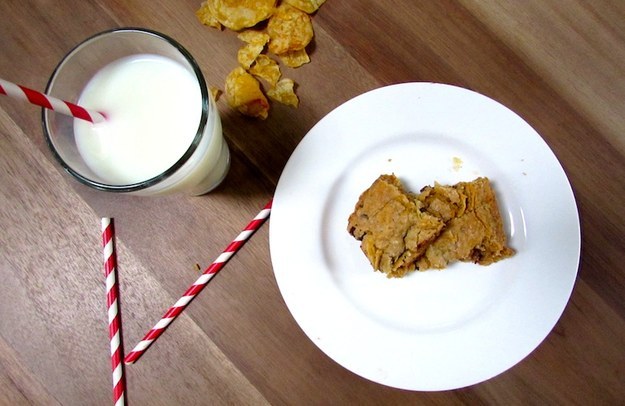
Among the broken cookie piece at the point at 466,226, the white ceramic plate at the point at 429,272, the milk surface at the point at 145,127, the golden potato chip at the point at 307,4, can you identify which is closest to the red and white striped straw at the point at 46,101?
the milk surface at the point at 145,127

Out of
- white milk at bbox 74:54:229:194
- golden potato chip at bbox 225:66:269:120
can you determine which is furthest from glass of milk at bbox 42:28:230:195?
golden potato chip at bbox 225:66:269:120

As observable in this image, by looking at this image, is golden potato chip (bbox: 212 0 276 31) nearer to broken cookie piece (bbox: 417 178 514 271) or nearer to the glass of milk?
the glass of milk

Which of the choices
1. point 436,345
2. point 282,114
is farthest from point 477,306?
point 282,114

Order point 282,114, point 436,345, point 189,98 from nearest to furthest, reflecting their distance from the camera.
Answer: point 189,98, point 436,345, point 282,114

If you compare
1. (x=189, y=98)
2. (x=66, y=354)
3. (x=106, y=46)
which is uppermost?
(x=106, y=46)

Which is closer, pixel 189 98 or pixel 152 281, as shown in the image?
pixel 189 98

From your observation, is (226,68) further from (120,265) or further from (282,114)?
(120,265)

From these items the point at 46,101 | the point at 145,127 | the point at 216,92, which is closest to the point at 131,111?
the point at 145,127
